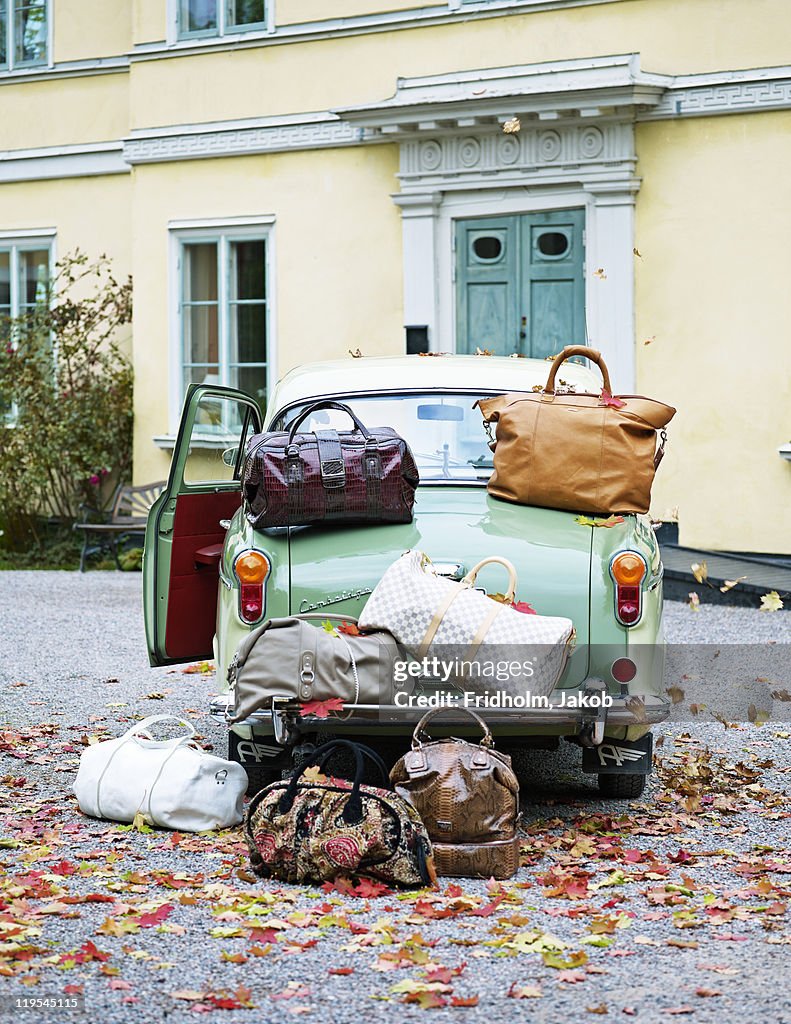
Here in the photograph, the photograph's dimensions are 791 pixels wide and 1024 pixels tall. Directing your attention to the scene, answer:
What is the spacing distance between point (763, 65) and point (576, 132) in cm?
166

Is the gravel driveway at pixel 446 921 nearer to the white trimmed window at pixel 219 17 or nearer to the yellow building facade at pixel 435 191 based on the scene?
the yellow building facade at pixel 435 191

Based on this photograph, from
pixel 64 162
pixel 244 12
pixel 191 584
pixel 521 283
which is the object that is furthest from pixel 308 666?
pixel 64 162

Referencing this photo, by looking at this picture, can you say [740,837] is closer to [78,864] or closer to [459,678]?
[459,678]

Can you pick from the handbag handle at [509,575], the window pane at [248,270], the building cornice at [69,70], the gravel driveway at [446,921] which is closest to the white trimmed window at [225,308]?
the window pane at [248,270]

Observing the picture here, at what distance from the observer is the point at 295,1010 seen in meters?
3.71

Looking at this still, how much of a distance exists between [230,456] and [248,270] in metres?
8.30

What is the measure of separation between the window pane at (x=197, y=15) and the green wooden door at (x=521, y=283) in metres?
3.71

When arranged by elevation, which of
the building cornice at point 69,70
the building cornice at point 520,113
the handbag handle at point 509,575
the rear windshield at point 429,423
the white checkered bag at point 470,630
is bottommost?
the white checkered bag at point 470,630

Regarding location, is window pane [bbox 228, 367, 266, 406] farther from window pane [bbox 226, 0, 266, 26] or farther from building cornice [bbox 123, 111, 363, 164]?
window pane [bbox 226, 0, 266, 26]

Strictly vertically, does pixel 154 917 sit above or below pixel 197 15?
below

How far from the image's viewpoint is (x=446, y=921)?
4.41 metres

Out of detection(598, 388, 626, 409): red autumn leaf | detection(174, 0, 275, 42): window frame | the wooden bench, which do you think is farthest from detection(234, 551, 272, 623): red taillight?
detection(174, 0, 275, 42): window frame

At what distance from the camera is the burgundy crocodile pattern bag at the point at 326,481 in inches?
219

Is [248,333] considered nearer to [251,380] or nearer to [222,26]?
[251,380]
